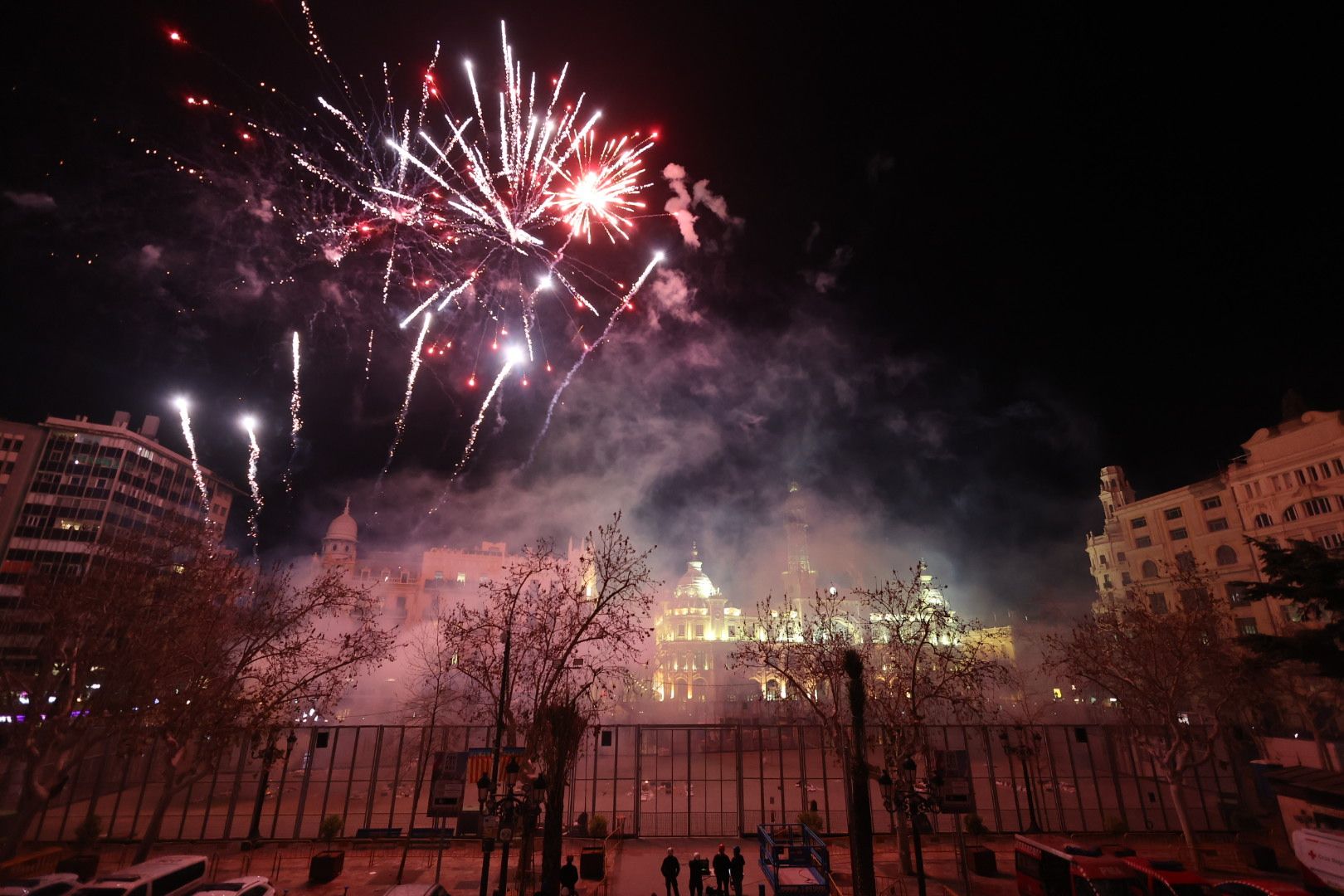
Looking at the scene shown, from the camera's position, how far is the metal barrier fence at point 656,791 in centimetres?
2745

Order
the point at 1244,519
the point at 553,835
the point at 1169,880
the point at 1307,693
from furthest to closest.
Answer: the point at 1244,519, the point at 1307,693, the point at 553,835, the point at 1169,880

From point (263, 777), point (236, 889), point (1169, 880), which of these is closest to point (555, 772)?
point (236, 889)

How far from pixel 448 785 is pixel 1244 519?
64200mm

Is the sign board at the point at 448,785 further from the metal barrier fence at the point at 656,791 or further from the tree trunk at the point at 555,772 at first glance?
the tree trunk at the point at 555,772

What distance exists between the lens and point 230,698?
2292 centimetres

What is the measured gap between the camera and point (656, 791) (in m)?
30.1

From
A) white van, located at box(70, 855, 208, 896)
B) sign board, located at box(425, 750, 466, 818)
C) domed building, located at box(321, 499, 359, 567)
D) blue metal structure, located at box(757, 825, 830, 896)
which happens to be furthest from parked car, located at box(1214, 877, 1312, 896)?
domed building, located at box(321, 499, 359, 567)

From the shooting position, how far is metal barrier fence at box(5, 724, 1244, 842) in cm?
2745

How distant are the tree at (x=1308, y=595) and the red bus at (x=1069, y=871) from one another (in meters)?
9.51

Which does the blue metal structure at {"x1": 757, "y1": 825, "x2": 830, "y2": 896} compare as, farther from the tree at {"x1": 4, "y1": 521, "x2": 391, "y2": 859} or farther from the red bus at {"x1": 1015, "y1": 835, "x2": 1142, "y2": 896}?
the tree at {"x1": 4, "y1": 521, "x2": 391, "y2": 859}

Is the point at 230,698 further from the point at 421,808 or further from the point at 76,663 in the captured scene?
the point at 421,808

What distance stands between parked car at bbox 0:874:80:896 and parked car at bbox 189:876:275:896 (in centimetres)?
281

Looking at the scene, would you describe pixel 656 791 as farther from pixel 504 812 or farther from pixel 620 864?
pixel 504 812

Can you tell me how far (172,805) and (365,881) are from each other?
25320mm
